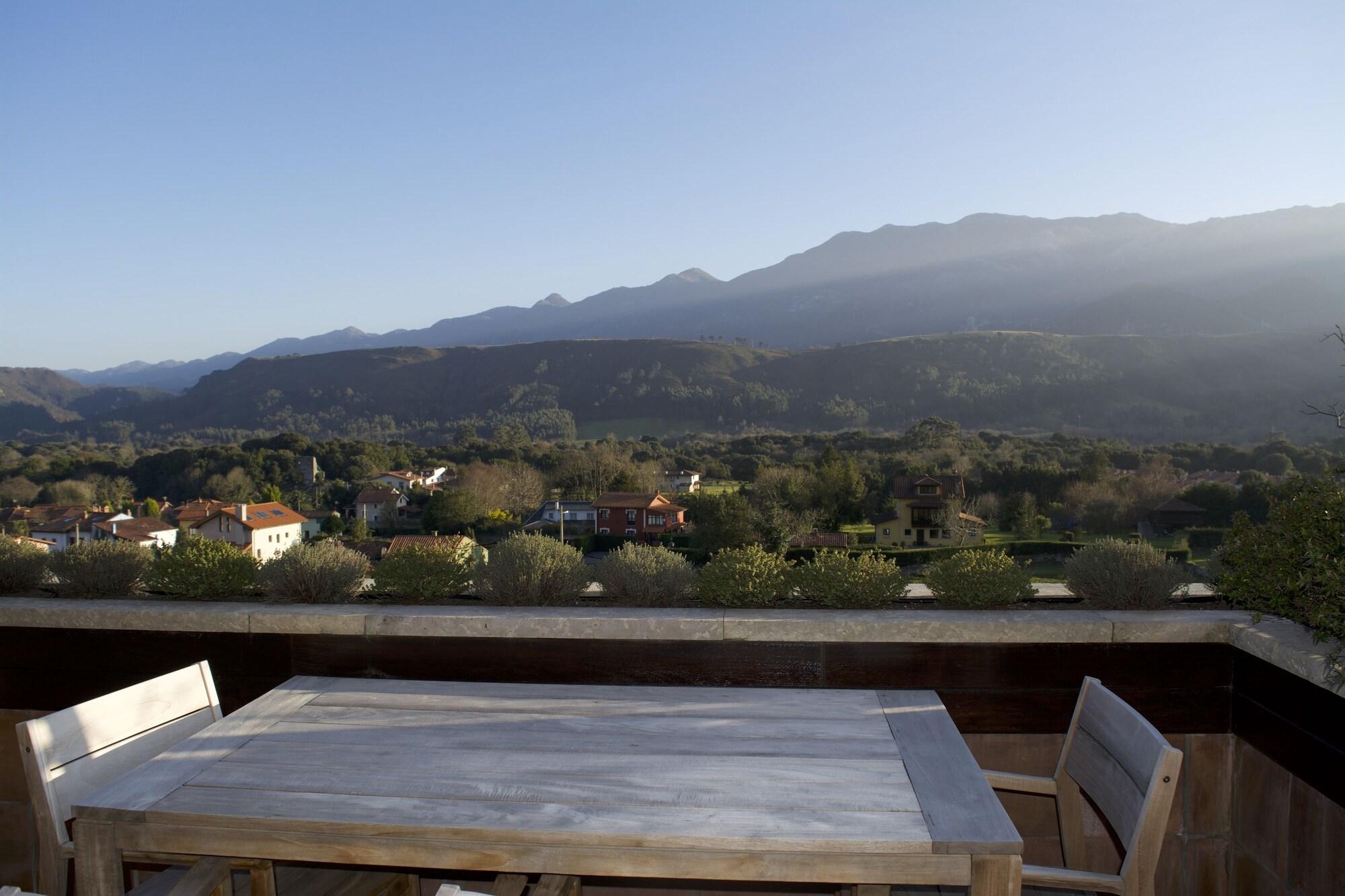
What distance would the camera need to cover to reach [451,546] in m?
3.02

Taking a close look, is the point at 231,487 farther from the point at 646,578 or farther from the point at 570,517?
the point at 646,578

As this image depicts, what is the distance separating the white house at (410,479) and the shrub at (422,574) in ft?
40.8

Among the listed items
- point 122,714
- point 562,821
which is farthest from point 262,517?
point 562,821

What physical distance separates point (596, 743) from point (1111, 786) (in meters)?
1.14

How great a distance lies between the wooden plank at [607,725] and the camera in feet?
5.89

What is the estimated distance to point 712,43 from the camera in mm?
7371

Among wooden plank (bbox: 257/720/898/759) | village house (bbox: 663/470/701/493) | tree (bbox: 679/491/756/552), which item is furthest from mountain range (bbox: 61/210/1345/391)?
wooden plank (bbox: 257/720/898/759)

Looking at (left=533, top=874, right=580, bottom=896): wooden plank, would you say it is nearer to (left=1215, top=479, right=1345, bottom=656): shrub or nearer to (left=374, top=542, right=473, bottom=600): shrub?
(left=374, top=542, right=473, bottom=600): shrub

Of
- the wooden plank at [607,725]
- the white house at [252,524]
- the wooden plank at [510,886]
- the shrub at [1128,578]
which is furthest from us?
the white house at [252,524]

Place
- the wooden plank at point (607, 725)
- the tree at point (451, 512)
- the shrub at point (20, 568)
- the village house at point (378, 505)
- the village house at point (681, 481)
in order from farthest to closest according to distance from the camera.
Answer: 1. the village house at point (378, 505)
2. the village house at point (681, 481)
3. the tree at point (451, 512)
4. the shrub at point (20, 568)
5. the wooden plank at point (607, 725)

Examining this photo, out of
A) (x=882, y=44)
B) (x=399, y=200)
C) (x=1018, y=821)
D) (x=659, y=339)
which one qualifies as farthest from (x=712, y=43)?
A: (x=659, y=339)

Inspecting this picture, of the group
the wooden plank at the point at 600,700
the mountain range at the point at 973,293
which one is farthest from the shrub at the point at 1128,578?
the mountain range at the point at 973,293

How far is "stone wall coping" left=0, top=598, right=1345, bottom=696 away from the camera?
2396mm

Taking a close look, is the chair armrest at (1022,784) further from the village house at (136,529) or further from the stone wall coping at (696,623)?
the village house at (136,529)
